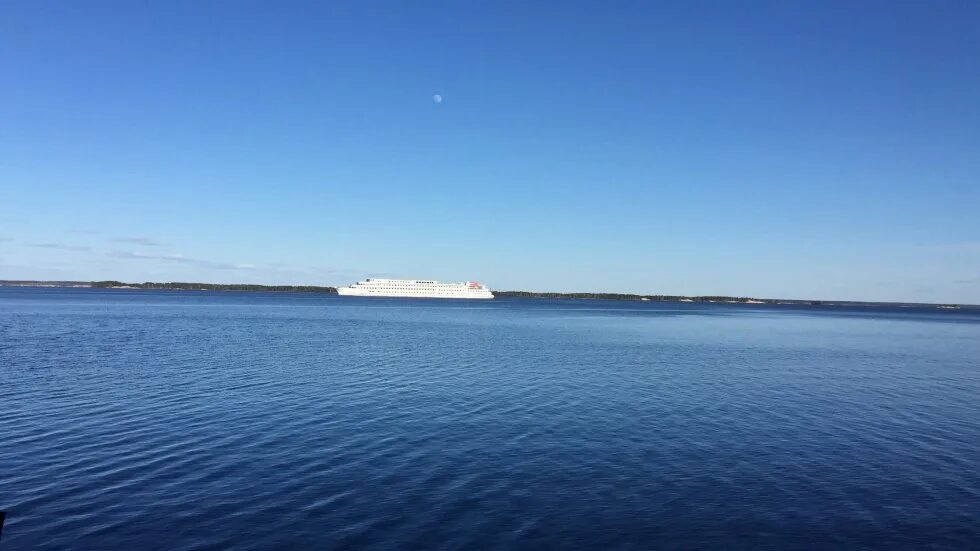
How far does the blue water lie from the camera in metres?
14.3

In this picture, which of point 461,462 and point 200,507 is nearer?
point 200,507

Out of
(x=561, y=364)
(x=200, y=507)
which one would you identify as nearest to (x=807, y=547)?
(x=200, y=507)

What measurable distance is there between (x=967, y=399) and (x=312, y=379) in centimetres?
4144

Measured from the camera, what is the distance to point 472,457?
66.2ft

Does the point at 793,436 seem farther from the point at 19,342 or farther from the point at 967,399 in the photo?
the point at 19,342

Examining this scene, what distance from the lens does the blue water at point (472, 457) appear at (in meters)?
14.3

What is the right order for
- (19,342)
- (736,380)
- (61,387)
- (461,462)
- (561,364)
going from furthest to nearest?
(19,342) → (561,364) → (736,380) → (61,387) → (461,462)

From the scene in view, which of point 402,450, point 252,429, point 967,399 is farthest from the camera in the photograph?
point 967,399

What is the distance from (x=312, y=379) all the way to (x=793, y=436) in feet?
91.1

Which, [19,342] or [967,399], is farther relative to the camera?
[19,342]

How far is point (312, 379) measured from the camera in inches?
1457

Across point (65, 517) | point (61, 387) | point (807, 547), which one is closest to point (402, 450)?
point (65, 517)

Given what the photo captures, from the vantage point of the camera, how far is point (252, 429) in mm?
23516

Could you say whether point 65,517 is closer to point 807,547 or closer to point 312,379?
point 807,547
